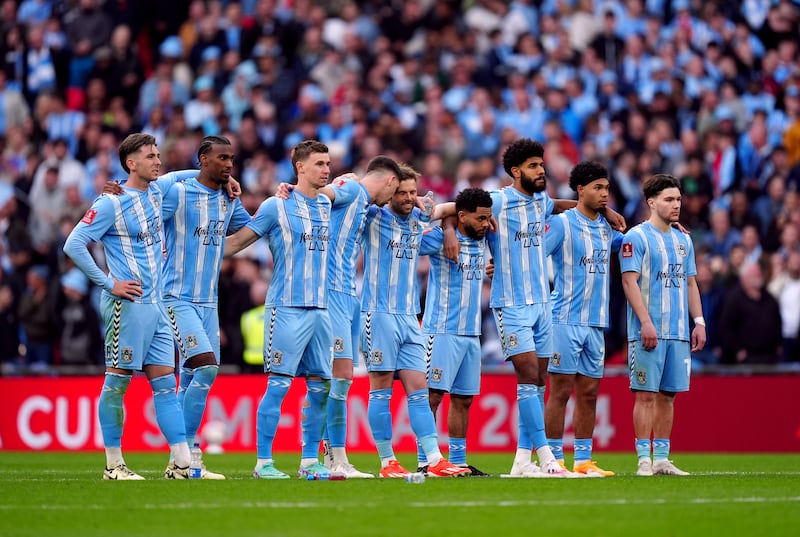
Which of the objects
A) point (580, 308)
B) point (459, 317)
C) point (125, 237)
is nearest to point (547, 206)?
point (580, 308)

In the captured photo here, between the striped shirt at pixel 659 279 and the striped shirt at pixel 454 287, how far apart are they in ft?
4.53

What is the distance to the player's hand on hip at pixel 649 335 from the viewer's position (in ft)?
42.5

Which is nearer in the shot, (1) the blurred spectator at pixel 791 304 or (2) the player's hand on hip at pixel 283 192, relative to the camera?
(2) the player's hand on hip at pixel 283 192

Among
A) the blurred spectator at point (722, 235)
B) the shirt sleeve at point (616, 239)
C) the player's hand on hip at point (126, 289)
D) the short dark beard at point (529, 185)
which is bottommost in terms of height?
the player's hand on hip at point (126, 289)

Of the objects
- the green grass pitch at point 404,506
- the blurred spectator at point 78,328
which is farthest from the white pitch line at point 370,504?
the blurred spectator at point 78,328

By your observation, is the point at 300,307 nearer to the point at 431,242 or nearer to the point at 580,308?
Answer: the point at 431,242

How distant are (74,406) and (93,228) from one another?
29.4 ft

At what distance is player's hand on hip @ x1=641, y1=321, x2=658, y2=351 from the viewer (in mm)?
12969

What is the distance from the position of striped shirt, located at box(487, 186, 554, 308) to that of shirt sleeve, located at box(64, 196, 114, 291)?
135 inches

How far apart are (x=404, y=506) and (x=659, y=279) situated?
438 cm

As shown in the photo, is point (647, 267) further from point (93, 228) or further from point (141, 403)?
point (141, 403)

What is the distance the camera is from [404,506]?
9.97 meters

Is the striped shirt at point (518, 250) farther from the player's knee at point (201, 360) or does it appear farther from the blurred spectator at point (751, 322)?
the blurred spectator at point (751, 322)

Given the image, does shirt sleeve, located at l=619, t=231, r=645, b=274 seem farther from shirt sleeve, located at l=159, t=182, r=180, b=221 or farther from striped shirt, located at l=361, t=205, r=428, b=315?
shirt sleeve, located at l=159, t=182, r=180, b=221
